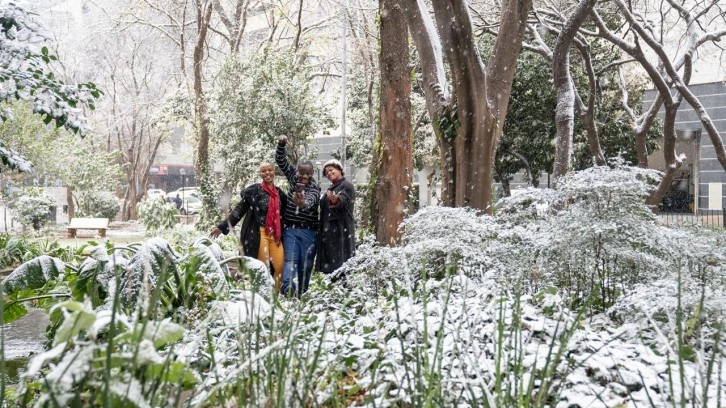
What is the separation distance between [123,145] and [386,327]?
3780 cm

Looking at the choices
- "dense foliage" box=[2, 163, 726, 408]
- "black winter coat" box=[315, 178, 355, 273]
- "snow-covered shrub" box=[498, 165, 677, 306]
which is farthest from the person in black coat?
"snow-covered shrub" box=[498, 165, 677, 306]

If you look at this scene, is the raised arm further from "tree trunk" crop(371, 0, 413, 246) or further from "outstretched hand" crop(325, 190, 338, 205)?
"tree trunk" crop(371, 0, 413, 246)

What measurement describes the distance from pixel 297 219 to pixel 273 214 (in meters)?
0.29

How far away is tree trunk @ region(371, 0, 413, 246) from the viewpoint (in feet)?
33.1

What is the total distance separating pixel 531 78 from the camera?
74.1 feet

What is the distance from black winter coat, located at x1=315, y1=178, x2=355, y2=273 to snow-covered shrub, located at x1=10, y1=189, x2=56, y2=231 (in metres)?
17.5

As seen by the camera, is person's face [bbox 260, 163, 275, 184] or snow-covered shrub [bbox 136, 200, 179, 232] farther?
snow-covered shrub [bbox 136, 200, 179, 232]

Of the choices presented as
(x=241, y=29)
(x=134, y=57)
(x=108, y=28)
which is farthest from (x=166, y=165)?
(x=241, y=29)

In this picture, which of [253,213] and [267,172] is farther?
[253,213]

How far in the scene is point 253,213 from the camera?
25.3 ft

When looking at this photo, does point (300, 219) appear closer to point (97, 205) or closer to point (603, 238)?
point (603, 238)

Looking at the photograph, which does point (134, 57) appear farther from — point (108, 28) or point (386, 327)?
point (386, 327)

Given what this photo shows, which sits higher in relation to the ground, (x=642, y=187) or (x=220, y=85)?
(x=220, y=85)

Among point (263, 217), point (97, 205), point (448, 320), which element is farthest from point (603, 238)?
point (97, 205)
